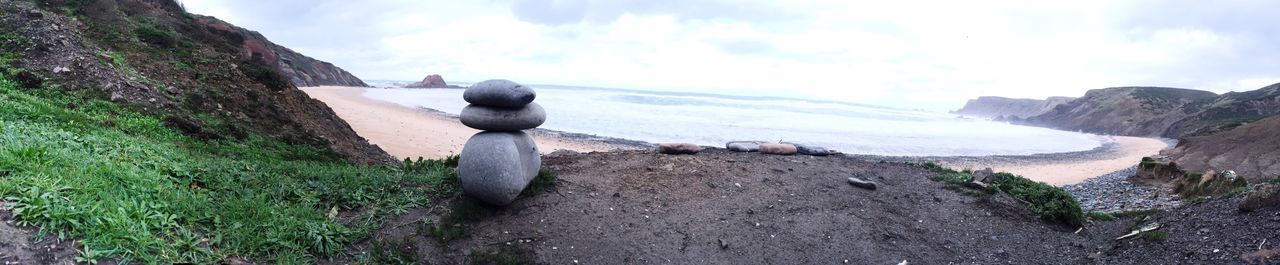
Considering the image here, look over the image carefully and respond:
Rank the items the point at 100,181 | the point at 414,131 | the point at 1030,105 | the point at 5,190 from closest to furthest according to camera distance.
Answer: the point at 5,190
the point at 100,181
the point at 414,131
the point at 1030,105

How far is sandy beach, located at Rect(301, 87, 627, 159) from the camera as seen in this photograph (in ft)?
58.4

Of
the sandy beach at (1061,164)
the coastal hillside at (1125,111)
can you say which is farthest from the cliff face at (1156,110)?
the sandy beach at (1061,164)

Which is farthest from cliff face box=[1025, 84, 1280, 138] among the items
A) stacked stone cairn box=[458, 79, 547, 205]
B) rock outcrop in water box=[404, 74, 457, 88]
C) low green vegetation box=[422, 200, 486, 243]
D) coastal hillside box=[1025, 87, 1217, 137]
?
rock outcrop in water box=[404, 74, 457, 88]

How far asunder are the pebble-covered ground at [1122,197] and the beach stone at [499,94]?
9912 millimetres

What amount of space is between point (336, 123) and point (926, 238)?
12232 mm

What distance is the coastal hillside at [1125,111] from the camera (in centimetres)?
4762

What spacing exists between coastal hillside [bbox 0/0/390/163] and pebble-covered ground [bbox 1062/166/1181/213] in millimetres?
13733

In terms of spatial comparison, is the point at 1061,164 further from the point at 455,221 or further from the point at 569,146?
the point at 455,221

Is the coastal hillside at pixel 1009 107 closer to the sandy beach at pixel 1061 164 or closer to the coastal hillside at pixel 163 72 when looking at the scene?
the sandy beach at pixel 1061 164

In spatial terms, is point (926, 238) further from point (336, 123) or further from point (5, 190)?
point (336, 123)

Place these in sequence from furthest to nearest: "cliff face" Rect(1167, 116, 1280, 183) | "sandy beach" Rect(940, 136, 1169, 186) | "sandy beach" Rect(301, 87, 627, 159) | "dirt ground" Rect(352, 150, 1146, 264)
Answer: "sandy beach" Rect(940, 136, 1169, 186) → "sandy beach" Rect(301, 87, 627, 159) → "cliff face" Rect(1167, 116, 1280, 183) → "dirt ground" Rect(352, 150, 1146, 264)

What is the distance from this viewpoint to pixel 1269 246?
5.77 m

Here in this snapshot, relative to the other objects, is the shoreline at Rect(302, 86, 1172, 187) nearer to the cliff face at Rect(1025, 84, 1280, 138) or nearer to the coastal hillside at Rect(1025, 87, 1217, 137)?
the cliff face at Rect(1025, 84, 1280, 138)

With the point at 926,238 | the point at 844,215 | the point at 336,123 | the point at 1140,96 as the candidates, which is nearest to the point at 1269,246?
the point at 926,238
